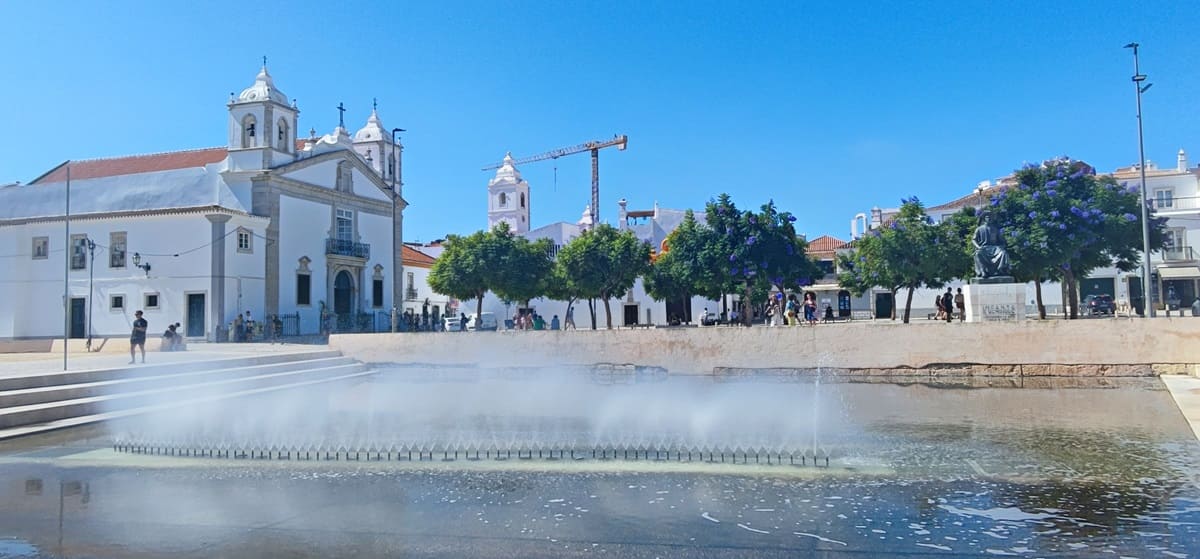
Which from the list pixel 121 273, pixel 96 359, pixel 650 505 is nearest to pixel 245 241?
pixel 121 273

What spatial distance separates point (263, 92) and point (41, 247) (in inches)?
393

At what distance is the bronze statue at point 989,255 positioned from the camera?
56.1 ft

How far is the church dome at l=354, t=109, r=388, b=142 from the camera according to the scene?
4731cm

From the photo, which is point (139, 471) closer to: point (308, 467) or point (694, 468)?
point (308, 467)

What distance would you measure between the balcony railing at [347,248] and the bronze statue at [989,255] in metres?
25.1

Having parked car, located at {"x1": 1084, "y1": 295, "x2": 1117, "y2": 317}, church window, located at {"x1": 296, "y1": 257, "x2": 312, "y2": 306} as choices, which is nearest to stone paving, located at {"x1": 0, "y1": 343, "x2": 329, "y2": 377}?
church window, located at {"x1": 296, "y1": 257, "x2": 312, "y2": 306}

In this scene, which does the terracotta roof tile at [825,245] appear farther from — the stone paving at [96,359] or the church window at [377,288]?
the stone paving at [96,359]

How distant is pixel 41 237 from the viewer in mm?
30547

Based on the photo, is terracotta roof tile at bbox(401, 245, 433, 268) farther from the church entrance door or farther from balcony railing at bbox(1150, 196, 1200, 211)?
balcony railing at bbox(1150, 196, 1200, 211)

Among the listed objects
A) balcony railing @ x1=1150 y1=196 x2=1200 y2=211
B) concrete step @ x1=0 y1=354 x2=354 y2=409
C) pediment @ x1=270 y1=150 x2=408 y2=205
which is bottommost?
concrete step @ x1=0 y1=354 x2=354 y2=409

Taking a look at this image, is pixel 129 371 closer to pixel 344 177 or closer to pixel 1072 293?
pixel 344 177

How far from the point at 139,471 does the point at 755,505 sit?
5359mm

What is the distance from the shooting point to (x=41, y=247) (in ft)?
100

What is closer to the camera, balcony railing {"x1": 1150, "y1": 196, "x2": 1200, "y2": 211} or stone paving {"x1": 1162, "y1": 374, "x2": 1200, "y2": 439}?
stone paving {"x1": 1162, "y1": 374, "x2": 1200, "y2": 439}
